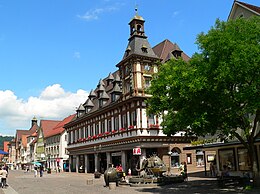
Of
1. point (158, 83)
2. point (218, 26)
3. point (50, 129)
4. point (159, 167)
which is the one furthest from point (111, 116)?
point (50, 129)

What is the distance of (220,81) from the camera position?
56.7ft

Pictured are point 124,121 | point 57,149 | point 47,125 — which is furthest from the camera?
point 47,125

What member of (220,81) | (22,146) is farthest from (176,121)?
(22,146)

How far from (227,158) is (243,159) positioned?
2331 millimetres

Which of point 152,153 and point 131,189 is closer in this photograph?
point 131,189

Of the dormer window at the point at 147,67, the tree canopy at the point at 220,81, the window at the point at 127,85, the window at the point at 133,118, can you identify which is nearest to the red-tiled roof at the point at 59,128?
the window at the point at 127,85

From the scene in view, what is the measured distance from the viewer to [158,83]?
21.4 metres

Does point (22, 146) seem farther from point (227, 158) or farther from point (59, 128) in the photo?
point (227, 158)

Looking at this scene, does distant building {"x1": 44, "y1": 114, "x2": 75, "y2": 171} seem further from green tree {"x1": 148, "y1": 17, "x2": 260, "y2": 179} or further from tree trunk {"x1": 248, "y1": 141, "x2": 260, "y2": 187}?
green tree {"x1": 148, "y1": 17, "x2": 260, "y2": 179}

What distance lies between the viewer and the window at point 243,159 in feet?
87.4

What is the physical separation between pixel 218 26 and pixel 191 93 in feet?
15.0

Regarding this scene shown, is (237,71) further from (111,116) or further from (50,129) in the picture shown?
(50,129)

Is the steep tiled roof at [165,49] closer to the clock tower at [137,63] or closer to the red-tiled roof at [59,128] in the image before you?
the clock tower at [137,63]

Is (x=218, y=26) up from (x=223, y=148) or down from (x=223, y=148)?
up
